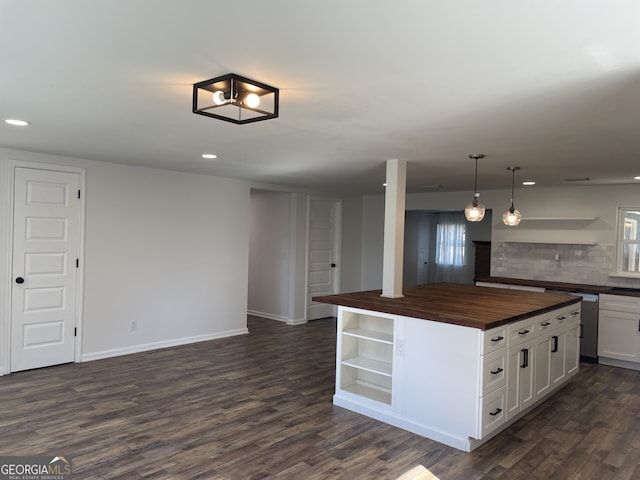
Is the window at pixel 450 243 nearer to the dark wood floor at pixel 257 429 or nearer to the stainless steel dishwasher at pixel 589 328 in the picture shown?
the stainless steel dishwasher at pixel 589 328

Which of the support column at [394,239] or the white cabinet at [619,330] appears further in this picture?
the white cabinet at [619,330]

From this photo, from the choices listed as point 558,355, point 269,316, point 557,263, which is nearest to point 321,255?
point 269,316

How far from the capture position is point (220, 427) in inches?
136

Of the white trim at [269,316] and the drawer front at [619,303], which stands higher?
the drawer front at [619,303]

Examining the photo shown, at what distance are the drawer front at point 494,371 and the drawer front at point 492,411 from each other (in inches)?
1.9

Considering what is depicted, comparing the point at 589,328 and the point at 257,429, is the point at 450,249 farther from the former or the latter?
the point at 257,429

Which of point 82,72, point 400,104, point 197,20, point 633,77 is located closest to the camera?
point 197,20

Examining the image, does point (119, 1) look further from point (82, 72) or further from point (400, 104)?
point (400, 104)

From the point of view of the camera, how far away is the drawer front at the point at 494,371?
3.20 m

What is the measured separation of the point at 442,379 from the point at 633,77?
87.6 inches

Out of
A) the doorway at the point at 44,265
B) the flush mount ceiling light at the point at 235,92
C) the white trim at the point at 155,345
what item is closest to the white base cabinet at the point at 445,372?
the flush mount ceiling light at the point at 235,92

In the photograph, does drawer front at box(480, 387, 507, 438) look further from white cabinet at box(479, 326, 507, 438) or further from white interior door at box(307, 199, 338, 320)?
white interior door at box(307, 199, 338, 320)

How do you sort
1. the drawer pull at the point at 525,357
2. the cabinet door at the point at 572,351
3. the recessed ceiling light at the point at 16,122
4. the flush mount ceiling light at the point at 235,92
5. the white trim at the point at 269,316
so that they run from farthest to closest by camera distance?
1. the white trim at the point at 269,316
2. the cabinet door at the point at 572,351
3. the drawer pull at the point at 525,357
4. the recessed ceiling light at the point at 16,122
5. the flush mount ceiling light at the point at 235,92

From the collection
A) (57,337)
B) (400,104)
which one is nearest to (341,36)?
(400,104)
